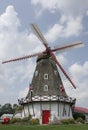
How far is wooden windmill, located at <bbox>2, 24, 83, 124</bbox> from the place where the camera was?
153ft

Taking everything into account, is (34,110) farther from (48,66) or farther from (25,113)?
(48,66)

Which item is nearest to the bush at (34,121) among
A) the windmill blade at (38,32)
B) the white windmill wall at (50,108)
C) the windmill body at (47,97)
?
the windmill body at (47,97)

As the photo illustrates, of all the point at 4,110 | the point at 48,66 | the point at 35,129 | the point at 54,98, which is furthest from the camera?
the point at 4,110

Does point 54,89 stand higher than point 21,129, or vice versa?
point 54,89

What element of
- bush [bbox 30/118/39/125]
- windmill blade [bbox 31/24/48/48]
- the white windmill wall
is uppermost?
windmill blade [bbox 31/24/48/48]

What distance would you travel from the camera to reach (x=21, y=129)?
2975 centimetres

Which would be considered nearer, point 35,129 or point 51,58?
point 35,129

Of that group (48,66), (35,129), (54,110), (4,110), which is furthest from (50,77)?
(4,110)

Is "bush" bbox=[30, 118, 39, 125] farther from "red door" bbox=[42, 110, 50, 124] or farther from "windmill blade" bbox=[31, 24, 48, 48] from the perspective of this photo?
"windmill blade" bbox=[31, 24, 48, 48]

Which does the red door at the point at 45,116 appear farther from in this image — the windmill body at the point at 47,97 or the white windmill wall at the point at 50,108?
the white windmill wall at the point at 50,108

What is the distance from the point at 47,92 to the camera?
4766cm

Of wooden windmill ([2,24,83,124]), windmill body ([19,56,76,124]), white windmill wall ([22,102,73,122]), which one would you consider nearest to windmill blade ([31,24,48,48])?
wooden windmill ([2,24,83,124])

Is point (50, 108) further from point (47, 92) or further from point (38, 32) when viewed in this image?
point (38, 32)

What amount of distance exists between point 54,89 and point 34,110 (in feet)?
14.3
